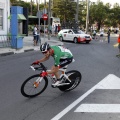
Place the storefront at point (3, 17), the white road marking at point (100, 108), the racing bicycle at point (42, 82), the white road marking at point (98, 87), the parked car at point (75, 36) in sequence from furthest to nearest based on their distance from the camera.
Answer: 1. the parked car at point (75, 36)
2. the storefront at point (3, 17)
3. the racing bicycle at point (42, 82)
4. the white road marking at point (100, 108)
5. the white road marking at point (98, 87)

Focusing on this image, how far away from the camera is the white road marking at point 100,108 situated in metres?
5.85

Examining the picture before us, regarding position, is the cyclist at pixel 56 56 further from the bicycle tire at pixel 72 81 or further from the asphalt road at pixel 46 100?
the asphalt road at pixel 46 100

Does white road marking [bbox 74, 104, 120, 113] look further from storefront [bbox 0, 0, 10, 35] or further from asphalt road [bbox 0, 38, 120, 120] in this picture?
storefront [bbox 0, 0, 10, 35]

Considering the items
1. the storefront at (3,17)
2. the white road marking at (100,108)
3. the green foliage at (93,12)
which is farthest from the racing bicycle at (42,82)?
the green foliage at (93,12)

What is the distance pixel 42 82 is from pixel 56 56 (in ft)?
2.67

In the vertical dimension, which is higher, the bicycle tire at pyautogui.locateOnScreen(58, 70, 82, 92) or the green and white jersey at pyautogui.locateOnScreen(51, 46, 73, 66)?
the green and white jersey at pyautogui.locateOnScreen(51, 46, 73, 66)

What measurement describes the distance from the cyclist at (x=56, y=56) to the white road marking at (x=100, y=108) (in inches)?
47.2

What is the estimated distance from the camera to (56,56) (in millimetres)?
6617

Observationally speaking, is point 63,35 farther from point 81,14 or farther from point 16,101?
point 81,14

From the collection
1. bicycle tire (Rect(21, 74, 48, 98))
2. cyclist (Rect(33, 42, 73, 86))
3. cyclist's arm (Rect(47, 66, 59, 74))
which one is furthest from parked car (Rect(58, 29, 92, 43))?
cyclist's arm (Rect(47, 66, 59, 74))

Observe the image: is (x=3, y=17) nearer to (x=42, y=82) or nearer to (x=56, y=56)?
(x=42, y=82)

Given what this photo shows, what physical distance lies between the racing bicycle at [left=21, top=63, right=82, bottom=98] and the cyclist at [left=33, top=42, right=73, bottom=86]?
0.39ft

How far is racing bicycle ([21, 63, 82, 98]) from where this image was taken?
6.68m

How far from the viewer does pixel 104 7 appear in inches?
2458
